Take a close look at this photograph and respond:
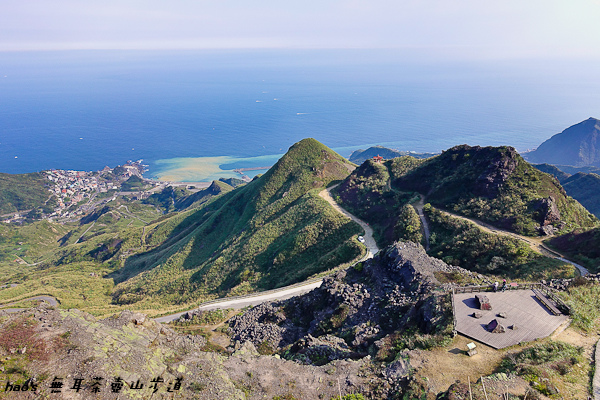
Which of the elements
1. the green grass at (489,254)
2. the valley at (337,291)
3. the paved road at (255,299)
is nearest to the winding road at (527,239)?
the valley at (337,291)

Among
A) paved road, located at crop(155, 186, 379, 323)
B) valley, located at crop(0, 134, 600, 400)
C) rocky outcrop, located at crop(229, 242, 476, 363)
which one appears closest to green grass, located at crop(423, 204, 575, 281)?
valley, located at crop(0, 134, 600, 400)

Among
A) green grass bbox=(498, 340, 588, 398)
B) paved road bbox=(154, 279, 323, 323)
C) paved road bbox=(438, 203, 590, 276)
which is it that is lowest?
paved road bbox=(154, 279, 323, 323)

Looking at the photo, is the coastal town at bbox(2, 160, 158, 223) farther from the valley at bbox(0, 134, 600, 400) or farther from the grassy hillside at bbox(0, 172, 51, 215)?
the valley at bbox(0, 134, 600, 400)

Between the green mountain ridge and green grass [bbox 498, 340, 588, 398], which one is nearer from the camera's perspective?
green grass [bbox 498, 340, 588, 398]

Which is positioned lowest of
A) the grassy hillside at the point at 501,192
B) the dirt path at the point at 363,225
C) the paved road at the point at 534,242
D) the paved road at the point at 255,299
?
the paved road at the point at 255,299

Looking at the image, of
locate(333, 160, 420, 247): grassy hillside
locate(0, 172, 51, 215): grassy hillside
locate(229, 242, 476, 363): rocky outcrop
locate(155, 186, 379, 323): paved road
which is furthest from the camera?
locate(0, 172, 51, 215): grassy hillside

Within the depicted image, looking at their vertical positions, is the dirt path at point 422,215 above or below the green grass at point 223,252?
above

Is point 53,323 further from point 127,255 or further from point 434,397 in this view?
point 127,255

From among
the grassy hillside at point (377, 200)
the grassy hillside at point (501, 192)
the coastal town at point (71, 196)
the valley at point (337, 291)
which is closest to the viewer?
the valley at point (337, 291)

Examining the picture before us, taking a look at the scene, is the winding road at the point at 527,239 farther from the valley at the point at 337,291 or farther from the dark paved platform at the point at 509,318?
the dark paved platform at the point at 509,318
